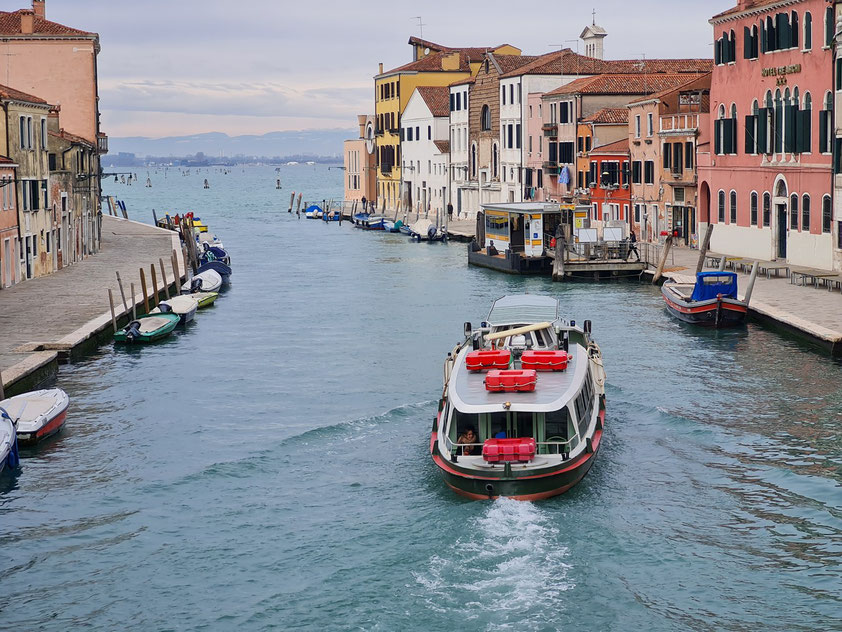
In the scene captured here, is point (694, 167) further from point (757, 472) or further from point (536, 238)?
point (757, 472)

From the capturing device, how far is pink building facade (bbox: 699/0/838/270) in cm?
4175

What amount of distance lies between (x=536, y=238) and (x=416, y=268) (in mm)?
7053

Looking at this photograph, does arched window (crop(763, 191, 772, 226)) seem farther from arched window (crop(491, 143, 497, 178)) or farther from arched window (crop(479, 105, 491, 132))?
arched window (crop(479, 105, 491, 132))

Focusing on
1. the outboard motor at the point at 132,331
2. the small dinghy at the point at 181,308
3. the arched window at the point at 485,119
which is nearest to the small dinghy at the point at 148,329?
the outboard motor at the point at 132,331

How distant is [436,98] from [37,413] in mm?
74011

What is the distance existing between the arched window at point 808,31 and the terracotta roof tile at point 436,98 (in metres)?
52.4

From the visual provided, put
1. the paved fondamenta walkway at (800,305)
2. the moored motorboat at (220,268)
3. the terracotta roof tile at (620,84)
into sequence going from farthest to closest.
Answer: the terracotta roof tile at (620,84) → the moored motorboat at (220,268) → the paved fondamenta walkway at (800,305)

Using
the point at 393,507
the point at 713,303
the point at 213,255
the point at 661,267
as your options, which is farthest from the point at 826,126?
the point at 213,255

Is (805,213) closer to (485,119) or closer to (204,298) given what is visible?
(204,298)

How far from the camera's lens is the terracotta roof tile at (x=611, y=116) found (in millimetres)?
64562

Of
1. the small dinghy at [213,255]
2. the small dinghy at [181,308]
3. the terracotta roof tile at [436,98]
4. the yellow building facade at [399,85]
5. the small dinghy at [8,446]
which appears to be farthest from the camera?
the yellow building facade at [399,85]

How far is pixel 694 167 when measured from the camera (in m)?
54.0

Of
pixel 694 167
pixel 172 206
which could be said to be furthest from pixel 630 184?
pixel 172 206

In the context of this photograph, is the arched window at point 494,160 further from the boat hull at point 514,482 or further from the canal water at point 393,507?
the boat hull at point 514,482
